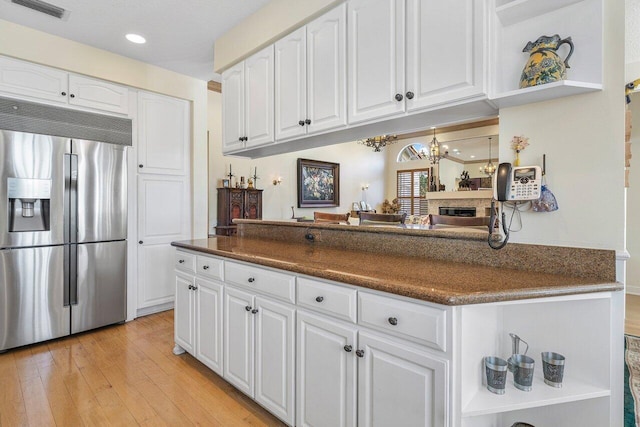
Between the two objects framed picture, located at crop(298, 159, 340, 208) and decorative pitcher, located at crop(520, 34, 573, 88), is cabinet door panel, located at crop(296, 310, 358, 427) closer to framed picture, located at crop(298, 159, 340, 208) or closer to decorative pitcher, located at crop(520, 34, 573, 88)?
decorative pitcher, located at crop(520, 34, 573, 88)

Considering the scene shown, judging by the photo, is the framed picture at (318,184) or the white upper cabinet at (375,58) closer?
the white upper cabinet at (375,58)

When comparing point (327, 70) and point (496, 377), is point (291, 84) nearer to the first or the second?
point (327, 70)

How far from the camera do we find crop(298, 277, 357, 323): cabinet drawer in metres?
1.33

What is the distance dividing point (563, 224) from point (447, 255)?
1.65ft

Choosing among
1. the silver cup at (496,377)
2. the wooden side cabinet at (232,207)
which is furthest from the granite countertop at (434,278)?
the wooden side cabinet at (232,207)

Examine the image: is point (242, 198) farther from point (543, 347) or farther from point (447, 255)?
point (543, 347)

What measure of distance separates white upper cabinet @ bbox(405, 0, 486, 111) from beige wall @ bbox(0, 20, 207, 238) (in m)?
2.90

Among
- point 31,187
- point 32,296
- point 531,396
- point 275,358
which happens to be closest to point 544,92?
point 531,396

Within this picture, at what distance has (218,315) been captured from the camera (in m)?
2.08

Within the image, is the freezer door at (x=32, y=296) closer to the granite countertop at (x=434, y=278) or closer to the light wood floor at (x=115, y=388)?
the light wood floor at (x=115, y=388)

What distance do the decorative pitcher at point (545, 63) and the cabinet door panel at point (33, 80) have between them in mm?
3562

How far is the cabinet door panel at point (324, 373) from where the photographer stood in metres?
1.34

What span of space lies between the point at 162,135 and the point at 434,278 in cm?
337

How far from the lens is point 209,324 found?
216cm
